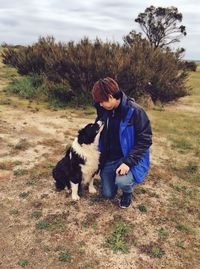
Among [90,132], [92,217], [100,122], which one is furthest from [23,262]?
[100,122]

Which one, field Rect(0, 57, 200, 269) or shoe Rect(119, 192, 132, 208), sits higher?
shoe Rect(119, 192, 132, 208)

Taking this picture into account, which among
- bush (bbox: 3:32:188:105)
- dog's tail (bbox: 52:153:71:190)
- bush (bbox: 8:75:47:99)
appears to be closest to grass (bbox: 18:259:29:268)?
dog's tail (bbox: 52:153:71:190)

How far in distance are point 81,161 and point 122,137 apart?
766 millimetres

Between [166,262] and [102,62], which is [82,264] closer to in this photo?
[166,262]

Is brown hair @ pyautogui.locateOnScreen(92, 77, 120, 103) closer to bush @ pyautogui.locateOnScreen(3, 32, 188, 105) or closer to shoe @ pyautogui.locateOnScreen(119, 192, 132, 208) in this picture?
shoe @ pyautogui.locateOnScreen(119, 192, 132, 208)

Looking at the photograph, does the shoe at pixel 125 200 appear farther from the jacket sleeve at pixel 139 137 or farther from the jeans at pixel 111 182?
the jacket sleeve at pixel 139 137

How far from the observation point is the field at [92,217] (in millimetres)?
3748

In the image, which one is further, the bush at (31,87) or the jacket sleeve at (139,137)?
the bush at (31,87)

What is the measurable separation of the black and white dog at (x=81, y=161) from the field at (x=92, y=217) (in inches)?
11.6

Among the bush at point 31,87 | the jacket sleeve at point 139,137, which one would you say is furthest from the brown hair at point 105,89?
the bush at point 31,87

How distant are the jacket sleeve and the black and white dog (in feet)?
1.70

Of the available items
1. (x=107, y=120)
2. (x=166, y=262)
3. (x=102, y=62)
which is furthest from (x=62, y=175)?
(x=102, y=62)

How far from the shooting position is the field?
3748 millimetres

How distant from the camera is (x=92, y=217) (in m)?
4.48
